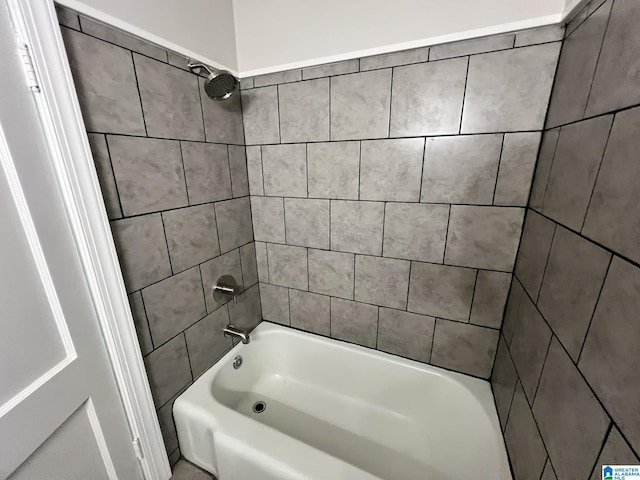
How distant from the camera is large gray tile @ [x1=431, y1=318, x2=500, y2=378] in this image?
1.17m

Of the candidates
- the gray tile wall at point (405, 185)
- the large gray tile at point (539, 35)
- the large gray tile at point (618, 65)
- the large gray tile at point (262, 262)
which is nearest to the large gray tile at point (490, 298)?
the gray tile wall at point (405, 185)

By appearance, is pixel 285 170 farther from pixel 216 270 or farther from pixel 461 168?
pixel 461 168

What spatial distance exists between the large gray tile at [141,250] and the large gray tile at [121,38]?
54 cm

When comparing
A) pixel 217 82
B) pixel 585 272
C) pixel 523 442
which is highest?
pixel 217 82

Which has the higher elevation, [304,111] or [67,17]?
[67,17]

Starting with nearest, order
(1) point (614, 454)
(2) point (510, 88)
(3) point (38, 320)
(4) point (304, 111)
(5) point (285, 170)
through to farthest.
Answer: (1) point (614, 454) → (3) point (38, 320) → (2) point (510, 88) → (4) point (304, 111) → (5) point (285, 170)

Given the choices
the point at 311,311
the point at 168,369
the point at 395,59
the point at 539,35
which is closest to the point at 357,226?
the point at 311,311

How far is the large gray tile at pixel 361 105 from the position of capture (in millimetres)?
1077

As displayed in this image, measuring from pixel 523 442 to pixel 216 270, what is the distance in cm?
133

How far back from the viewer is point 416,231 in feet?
3.82

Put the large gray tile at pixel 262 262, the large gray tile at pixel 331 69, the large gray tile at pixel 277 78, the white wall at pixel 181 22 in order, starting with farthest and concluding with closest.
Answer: the large gray tile at pixel 262 262 < the large gray tile at pixel 277 78 < the large gray tile at pixel 331 69 < the white wall at pixel 181 22

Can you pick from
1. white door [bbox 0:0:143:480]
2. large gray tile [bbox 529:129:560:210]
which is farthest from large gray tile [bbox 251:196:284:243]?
large gray tile [bbox 529:129:560:210]

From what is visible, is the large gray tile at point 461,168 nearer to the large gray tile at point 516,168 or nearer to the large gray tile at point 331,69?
the large gray tile at point 516,168

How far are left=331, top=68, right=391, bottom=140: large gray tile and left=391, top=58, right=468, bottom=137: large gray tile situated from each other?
0.04 m
